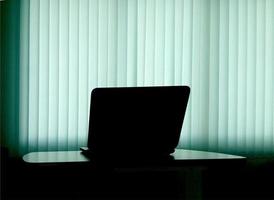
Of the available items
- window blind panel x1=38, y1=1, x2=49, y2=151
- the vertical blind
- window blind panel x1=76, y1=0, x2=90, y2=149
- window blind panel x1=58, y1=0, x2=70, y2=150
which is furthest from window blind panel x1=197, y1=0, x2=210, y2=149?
window blind panel x1=38, y1=1, x2=49, y2=151

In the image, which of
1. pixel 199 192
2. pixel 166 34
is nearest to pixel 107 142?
pixel 199 192

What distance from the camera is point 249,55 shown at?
136 inches

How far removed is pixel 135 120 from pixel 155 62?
5.16ft

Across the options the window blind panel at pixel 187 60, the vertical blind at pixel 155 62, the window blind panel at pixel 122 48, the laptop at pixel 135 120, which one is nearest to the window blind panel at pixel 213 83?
the vertical blind at pixel 155 62

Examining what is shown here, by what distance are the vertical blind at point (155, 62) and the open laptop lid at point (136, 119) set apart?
1.42m

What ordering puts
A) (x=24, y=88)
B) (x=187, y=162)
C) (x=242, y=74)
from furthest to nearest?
(x=242, y=74)
(x=24, y=88)
(x=187, y=162)

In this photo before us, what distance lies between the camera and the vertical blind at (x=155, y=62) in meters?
3.25

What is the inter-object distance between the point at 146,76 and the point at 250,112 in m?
0.88

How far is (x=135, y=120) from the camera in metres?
1.83

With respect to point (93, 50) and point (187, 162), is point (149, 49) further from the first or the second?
point (187, 162)

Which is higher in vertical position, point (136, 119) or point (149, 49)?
point (149, 49)

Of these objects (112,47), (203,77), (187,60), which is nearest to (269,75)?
(203,77)

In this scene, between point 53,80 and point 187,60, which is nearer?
point 53,80

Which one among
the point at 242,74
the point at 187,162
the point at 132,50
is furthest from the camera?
the point at 242,74
